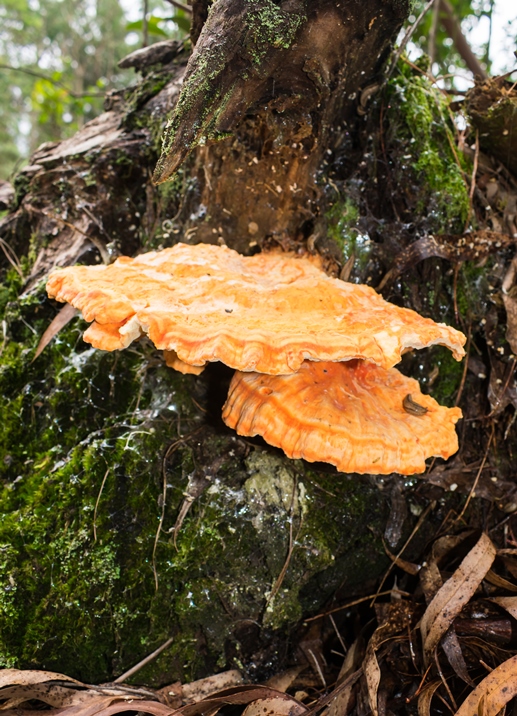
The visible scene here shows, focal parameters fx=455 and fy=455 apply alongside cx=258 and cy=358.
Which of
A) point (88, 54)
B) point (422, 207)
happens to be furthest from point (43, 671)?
point (88, 54)

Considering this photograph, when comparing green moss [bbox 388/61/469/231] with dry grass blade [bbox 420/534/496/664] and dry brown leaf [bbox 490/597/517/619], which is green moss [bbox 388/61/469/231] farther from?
dry brown leaf [bbox 490/597/517/619]

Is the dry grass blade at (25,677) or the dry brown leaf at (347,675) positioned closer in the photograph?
the dry grass blade at (25,677)

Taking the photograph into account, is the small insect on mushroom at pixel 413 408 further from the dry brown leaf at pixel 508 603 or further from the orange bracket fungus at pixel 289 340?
Result: the dry brown leaf at pixel 508 603

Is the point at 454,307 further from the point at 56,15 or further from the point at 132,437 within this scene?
the point at 56,15

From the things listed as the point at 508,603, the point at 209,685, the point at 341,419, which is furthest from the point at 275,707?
the point at 341,419

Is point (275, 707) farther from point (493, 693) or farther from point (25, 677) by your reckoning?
point (25, 677)

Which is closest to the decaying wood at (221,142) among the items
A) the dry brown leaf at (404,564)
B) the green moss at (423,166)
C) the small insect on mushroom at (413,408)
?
the green moss at (423,166)
